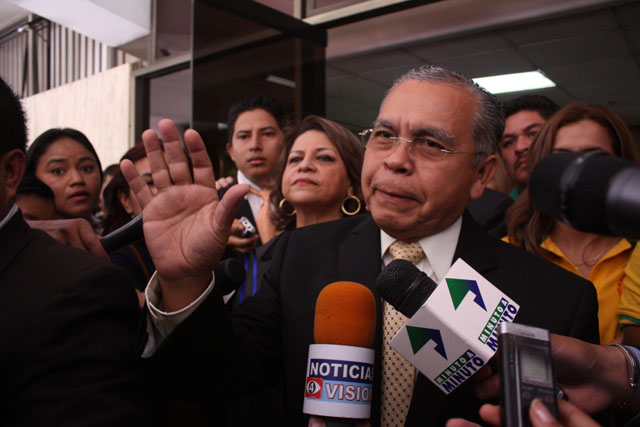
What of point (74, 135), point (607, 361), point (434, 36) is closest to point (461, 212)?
point (607, 361)

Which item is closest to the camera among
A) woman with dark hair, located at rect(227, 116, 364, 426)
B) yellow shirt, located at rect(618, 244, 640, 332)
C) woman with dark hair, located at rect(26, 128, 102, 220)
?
yellow shirt, located at rect(618, 244, 640, 332)

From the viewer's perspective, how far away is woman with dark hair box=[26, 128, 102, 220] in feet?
9.02

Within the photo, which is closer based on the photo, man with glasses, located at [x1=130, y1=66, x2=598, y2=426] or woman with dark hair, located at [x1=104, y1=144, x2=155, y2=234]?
man with glasses, located at [x1=130, y1=66, x2=598, y2=426]

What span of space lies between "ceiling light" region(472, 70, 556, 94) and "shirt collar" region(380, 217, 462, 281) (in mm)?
4908

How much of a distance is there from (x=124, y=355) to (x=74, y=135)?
7.08 ft

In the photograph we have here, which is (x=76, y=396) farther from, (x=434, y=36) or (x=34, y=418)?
(x=434, y=36)

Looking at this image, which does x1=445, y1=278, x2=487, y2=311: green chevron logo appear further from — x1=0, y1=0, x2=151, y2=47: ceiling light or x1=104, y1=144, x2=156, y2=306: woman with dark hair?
x1=0, y1=0, x2=151, y2=47: ceiling light

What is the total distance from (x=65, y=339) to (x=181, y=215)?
36cm

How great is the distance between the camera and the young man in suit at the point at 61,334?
0.96m

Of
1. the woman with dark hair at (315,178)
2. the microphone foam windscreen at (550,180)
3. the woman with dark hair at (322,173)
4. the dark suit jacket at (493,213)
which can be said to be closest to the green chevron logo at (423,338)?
the microphone foam windscreen at (550,180)

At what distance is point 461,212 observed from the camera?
1.64 m

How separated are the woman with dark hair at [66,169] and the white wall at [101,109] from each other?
428 centimetres

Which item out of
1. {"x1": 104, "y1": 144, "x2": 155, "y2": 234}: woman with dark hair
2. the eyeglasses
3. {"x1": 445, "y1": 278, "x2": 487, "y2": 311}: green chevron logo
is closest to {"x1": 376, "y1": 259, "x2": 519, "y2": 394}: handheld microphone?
{"x1": 445, "y1": 278, "x2": 487, "y2": 311}: green chevron logo

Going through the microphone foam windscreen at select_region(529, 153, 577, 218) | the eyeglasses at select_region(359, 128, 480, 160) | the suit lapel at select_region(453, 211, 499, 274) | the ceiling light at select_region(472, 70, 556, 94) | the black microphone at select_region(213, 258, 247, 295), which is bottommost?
the black microphone at select_region(213, 258, 247, 295)
